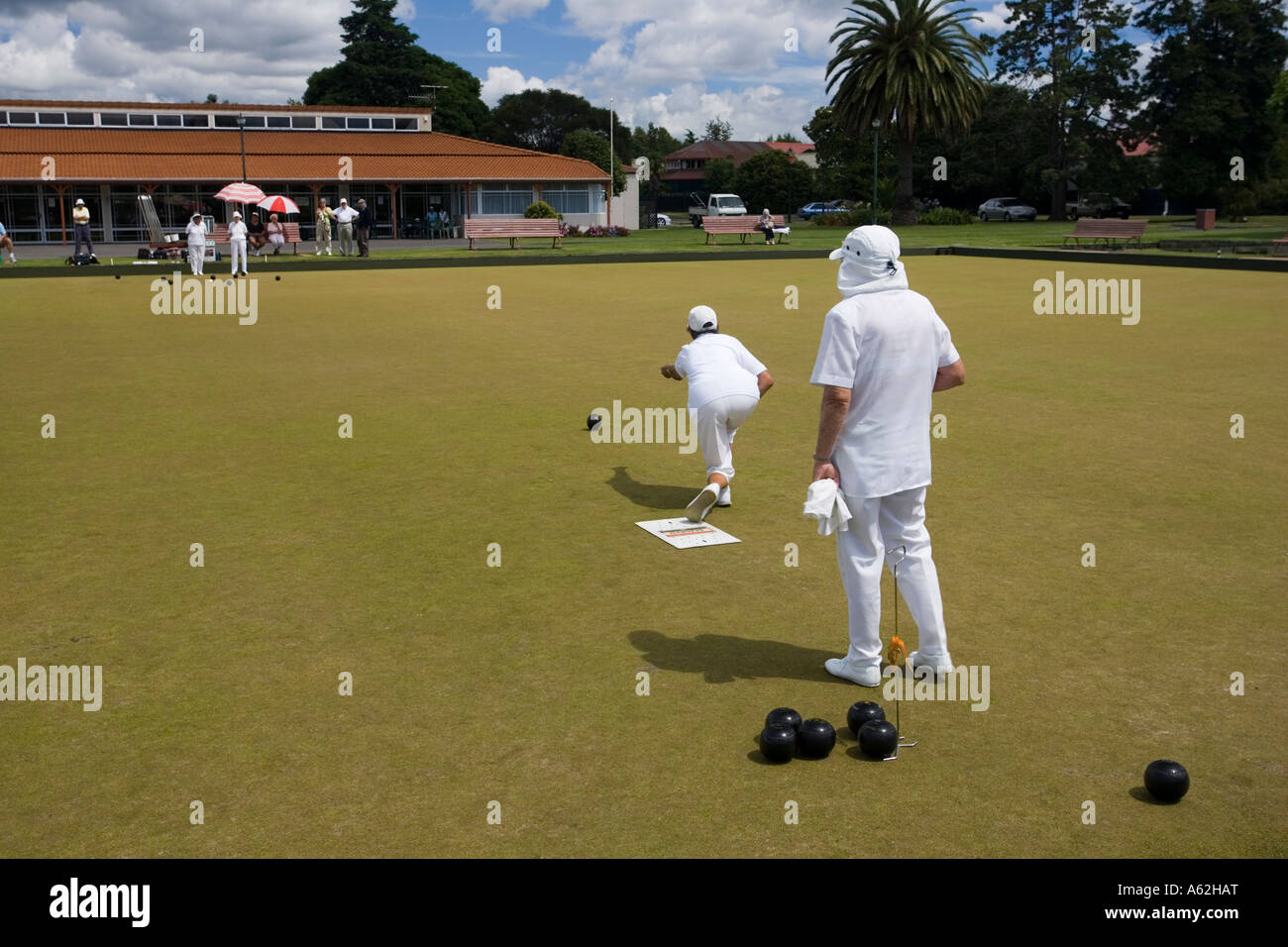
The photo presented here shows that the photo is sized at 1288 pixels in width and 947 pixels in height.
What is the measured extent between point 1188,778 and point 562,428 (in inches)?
282

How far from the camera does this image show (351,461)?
30.8ft

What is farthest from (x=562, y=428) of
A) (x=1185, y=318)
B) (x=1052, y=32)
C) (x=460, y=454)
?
(x=1052, y=32)

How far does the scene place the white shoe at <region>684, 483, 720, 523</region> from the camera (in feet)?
23.9

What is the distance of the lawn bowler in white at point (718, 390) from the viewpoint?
773cm

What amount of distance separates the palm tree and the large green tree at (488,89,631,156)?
33855mm

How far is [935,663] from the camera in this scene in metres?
5.07

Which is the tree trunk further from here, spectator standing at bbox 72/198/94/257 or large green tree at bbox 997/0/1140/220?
spectator standing at bbox 72/198/94/257

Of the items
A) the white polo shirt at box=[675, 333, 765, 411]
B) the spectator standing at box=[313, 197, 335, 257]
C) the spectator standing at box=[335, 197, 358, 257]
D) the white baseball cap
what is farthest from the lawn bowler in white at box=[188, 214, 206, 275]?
the white polo shirt at box=[675, 333, 765, 411]

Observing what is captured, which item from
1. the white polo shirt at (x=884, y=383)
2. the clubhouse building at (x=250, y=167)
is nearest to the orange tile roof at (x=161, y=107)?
the clubhouse building at (x=250, y=167)

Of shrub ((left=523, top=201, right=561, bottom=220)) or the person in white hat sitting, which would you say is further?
shrub ((left=523, top=201, right=561, bottom=220))

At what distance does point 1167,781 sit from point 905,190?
177 ft

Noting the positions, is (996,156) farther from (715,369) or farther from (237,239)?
(715,369)

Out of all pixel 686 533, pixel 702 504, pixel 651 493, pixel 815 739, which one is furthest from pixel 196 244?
pixel 815 739
